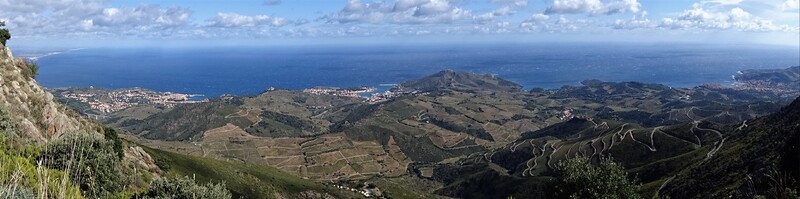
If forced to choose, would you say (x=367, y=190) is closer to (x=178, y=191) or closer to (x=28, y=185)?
(x=178, y=191)

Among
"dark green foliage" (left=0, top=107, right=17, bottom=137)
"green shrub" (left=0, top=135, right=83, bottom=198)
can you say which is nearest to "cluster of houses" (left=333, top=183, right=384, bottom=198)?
"dark green foliage" (left=0, top=107, right=17, bottom=137)

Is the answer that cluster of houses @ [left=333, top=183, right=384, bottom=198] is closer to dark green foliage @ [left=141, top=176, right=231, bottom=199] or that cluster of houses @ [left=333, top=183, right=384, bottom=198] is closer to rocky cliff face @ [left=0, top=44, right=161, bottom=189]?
rocky cliff face @ [left=0, top=44, right=161, bottom=189]

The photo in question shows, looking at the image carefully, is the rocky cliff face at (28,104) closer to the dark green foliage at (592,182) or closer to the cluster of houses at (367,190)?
the dark green foliage at (592,182)

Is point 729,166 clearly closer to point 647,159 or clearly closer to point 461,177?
point 647,159

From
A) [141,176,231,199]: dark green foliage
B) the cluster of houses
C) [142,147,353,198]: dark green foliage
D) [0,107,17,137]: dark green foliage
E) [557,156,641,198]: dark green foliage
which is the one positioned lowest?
the cluster of houses

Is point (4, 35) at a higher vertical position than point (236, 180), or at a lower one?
higher

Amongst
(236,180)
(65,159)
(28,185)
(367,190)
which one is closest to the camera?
(28,185)

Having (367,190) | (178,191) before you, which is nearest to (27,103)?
(178,191)

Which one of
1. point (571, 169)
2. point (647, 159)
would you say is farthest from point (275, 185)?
point (647, 159)
